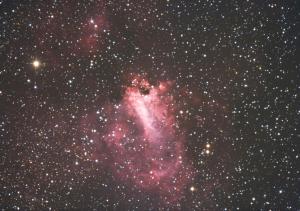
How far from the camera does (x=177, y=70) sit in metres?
4.24

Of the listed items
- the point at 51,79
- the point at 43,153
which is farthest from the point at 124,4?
the point at 43,153

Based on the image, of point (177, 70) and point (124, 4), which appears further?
point (177, 70)

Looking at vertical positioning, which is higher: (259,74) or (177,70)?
(177,70)

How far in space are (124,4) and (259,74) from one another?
2139 millimetres

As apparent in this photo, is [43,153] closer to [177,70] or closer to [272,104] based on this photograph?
[177,70]

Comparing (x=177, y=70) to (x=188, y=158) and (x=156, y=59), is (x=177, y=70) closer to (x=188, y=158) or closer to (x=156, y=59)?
(x=156, y=59)

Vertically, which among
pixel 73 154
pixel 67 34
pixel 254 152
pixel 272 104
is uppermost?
pixel 67 34

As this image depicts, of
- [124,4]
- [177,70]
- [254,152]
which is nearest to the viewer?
[124,4]

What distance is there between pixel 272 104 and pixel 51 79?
320 centimetres

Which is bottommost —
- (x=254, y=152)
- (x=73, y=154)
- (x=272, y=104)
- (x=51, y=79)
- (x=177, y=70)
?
(x=254, y=152)

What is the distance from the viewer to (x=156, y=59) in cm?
421

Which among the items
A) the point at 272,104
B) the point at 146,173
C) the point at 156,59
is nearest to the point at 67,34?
the point at 156,59

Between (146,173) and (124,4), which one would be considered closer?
(124,4)

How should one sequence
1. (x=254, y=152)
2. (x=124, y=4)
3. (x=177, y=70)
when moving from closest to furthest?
(x=124, y=4), (x=177, y=70), (x=254, y=152)
